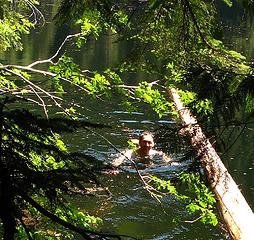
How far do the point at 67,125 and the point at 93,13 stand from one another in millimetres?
3115

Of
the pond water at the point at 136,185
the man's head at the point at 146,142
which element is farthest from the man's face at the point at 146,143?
the pond water at the point at 136,185

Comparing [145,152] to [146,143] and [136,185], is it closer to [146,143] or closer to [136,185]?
[146,143]

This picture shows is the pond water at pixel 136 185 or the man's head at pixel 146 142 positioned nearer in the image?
the pond water at pixel 136 185

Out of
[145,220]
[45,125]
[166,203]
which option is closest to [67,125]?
[45,125]

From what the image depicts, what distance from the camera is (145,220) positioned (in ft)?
32.9

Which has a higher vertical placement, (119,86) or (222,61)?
(222,61)

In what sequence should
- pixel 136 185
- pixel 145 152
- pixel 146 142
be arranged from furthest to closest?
pixel 145 152 < pixel 146 142 < pixel 136 185

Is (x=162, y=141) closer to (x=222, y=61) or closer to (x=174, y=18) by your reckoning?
(x=174, y=18)

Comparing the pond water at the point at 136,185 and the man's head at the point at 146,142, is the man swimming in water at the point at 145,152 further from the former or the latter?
the pond water at the point at 136,185

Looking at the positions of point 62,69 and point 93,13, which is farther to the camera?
point 62,69

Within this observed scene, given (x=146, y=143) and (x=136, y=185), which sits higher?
(x=146, y=143)

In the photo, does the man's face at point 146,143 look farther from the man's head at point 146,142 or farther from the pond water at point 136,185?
the pond water at point 136,185

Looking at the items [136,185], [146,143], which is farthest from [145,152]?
[136,185]

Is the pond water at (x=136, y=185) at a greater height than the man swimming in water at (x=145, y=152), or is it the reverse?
the man swimming in water at (x=145, y=152)
